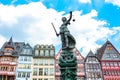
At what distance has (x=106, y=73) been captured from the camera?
55.1 m

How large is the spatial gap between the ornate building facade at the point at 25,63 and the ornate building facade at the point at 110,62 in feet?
75.8

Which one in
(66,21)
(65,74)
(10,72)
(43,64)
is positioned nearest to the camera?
(65,74)

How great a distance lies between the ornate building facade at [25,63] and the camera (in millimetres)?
53994

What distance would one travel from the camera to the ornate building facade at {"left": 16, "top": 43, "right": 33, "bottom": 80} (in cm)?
5399

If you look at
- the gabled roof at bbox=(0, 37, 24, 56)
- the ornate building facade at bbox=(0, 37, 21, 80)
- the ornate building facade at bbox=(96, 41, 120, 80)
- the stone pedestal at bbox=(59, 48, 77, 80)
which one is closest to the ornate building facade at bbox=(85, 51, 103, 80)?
the ornate building facade at bbox=(96, 41, 120, 80)

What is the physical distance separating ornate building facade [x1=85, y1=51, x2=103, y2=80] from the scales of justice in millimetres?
37062

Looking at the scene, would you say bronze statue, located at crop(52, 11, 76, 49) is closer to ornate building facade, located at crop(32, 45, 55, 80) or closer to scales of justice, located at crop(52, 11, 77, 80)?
scales of justice, located at crop(52, 11, 77, 80)

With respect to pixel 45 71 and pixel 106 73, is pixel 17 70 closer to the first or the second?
pixel 45 71

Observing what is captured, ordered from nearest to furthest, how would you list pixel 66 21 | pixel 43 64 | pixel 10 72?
pixel 66 21
pixel 10 72
pixel 43 64

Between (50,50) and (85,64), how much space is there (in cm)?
1239

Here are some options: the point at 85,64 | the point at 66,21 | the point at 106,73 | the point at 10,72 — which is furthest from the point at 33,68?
the point at 66,21

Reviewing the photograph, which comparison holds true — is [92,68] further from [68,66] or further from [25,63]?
[68,66]

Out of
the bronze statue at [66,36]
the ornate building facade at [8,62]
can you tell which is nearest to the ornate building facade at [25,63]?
the ornate building facade at [8,62]

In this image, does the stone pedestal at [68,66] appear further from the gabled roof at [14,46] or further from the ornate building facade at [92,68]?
the gabled roof at [14,46]
